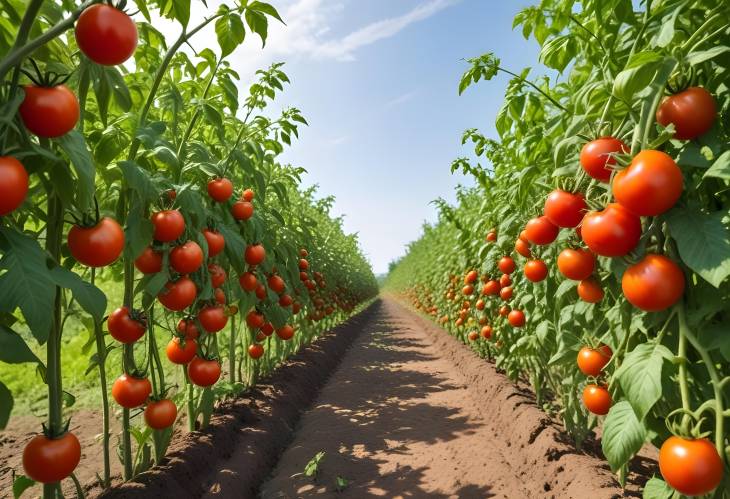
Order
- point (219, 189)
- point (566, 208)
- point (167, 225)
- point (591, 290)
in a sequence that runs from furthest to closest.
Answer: point (219, 189) < point (167, 225) < point (591, 290) < point (566, 208)

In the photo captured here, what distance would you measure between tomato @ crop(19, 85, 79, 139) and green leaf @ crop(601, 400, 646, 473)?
189cm

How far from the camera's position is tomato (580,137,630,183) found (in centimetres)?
131

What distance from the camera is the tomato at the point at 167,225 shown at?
6.56ft

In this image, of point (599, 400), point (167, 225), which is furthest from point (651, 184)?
point (167, 225)

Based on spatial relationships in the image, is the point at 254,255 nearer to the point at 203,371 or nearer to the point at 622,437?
the point at 203,371

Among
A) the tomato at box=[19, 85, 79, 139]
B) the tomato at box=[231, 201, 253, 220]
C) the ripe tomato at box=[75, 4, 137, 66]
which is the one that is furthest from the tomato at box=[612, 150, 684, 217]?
the tomato at box=[231, 201, 253, 220]

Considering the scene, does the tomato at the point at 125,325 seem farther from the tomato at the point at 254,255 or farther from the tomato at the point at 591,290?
the tomato at the point at 591,290

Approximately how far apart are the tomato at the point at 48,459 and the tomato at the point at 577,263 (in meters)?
2.02

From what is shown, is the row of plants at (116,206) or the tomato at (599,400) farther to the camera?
the tomato at (599,400)

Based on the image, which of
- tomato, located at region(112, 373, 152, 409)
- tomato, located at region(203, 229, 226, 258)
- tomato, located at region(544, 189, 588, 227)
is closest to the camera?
tomato, located at region(544, 189, 588, 227)

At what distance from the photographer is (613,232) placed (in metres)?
1.21

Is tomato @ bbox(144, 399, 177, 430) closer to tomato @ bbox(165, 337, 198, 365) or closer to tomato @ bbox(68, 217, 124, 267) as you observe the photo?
tomato @ bbox(165, 337, 198, 365)


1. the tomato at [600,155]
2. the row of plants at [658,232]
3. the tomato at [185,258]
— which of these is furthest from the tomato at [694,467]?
the tomato at [185,258]

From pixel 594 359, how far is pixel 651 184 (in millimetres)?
909
